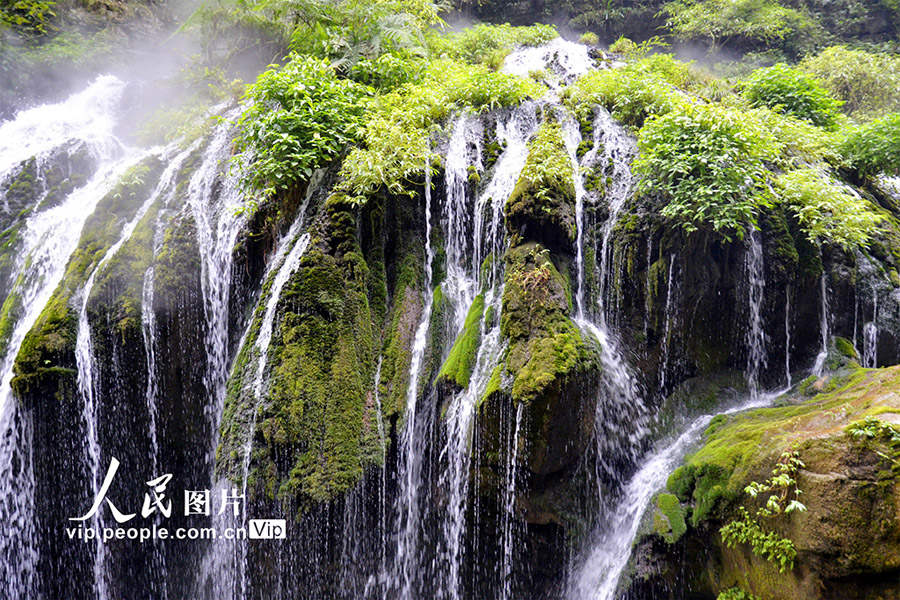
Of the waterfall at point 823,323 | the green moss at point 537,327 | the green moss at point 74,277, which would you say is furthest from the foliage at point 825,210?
the green moss at point 74,277

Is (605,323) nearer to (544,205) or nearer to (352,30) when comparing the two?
(544,205)

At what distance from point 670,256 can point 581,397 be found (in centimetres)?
233

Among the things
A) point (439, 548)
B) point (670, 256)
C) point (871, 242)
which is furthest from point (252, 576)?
point (871, 242)

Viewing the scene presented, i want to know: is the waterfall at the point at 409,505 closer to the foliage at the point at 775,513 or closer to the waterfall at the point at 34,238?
the foliage at the point at 775,513

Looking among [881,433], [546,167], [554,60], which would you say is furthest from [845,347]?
[554,60]

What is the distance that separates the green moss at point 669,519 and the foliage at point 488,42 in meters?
9.59

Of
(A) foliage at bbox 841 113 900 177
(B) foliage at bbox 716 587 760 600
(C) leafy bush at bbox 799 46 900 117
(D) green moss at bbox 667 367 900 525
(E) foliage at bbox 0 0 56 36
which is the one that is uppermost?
(E) foliage at bbox 0 0 56 36

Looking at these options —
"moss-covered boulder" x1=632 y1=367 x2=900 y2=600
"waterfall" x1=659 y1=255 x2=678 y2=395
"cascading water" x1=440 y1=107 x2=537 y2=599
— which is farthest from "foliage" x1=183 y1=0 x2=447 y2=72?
"moss-covered boulder" x1=632 y1=367 x2=900 y2=600

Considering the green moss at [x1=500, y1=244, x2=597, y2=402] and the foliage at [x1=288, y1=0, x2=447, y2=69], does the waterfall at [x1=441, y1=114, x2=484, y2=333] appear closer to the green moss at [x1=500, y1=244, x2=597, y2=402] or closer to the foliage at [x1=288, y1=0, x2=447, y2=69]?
the green moss at [x1=500, y1=244, x2=597, y2=402]

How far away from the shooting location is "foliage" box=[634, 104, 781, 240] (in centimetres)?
534

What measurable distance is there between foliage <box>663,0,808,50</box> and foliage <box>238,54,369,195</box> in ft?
37.5

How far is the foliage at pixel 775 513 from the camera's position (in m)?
3.30

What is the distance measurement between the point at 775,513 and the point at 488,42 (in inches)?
451

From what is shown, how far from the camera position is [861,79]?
9.84 m
